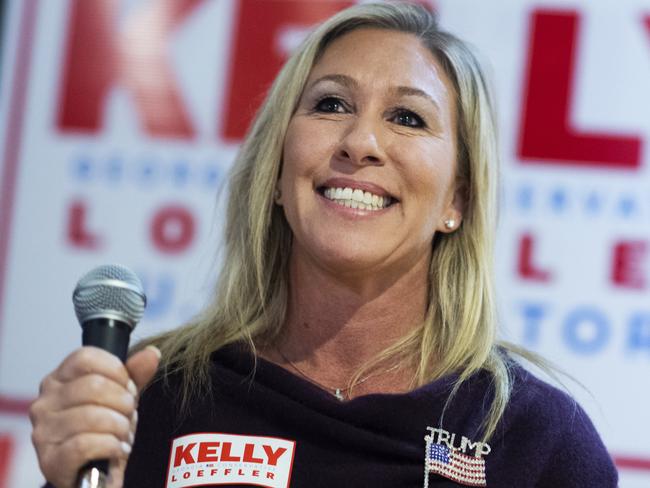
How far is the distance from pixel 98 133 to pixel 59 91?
169 millimetres

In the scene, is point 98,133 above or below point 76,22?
below

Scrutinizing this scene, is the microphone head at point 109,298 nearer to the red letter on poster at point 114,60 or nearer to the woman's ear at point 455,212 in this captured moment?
the woman's ear at point 455,212

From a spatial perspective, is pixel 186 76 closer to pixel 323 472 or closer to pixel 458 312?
pixel 458 312

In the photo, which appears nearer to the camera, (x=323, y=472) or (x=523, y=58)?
(x=323, y=472)

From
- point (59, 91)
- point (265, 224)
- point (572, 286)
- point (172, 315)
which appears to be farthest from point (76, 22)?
point (572, 286)

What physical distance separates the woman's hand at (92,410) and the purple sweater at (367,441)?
55 centimetres

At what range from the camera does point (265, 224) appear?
2389mm

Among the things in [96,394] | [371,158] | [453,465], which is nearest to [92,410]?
[96,394]

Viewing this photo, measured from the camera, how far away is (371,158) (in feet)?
7.00

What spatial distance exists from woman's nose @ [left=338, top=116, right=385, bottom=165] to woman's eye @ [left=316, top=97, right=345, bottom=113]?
0.08m

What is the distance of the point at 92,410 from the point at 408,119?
39.2 inches

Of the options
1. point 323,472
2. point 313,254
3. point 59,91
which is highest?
point 59,91

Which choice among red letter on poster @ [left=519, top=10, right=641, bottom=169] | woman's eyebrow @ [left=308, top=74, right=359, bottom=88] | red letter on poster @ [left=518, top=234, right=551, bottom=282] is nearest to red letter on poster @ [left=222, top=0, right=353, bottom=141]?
red letter on poster @ [left=519, top=10, right=641, bottom=169]

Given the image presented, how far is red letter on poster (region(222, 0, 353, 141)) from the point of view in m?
3.38
